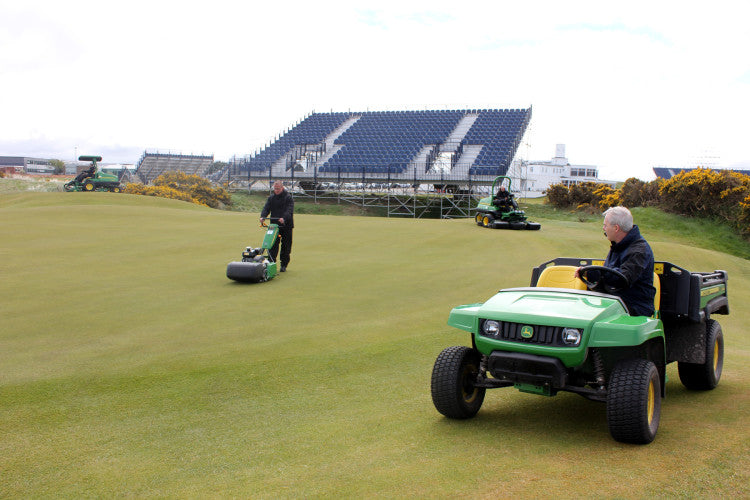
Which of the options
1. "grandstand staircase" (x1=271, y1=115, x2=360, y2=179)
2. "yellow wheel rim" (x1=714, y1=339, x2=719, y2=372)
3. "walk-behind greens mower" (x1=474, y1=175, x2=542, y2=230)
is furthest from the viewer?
"grandstand staircase" (x1=271, y1=115, x2=360, y2=179)

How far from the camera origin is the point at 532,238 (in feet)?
65.6

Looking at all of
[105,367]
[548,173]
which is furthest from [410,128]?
Result: [105,367]

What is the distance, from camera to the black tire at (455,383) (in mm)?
4766

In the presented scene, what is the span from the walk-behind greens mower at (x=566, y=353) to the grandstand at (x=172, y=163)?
54.4m

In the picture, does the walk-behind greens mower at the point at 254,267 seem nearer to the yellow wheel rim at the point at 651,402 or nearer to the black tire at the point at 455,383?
the black tire at the point at 455,383

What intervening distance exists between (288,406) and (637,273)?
3.32 metres

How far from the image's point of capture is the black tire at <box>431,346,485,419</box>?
4766 millimetres

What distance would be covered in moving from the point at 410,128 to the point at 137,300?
45.7 metres

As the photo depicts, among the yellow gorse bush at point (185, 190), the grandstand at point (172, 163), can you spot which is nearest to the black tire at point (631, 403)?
the yellow gorse bush at point (185, 190)

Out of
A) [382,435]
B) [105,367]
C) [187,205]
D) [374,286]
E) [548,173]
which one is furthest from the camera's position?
[548,173]

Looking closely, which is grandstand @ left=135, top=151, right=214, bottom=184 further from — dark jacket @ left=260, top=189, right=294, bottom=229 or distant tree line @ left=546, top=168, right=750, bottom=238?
dark jacket @ left=260, top=189, right=294, bottom=229

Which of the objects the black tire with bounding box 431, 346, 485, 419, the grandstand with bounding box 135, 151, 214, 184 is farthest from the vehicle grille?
the grandstand with bounding box 135, 151, 214, 184

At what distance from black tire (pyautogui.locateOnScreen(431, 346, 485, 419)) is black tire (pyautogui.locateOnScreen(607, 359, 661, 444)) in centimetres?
113

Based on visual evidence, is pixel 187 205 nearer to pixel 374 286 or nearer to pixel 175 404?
pixel 374 286
